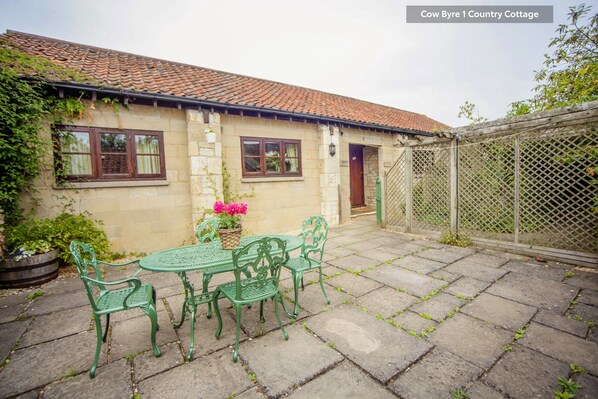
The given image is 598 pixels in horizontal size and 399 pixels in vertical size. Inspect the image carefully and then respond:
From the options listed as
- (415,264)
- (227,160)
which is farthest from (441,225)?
(227,160)

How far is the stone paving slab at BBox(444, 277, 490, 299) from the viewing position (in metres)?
3.18

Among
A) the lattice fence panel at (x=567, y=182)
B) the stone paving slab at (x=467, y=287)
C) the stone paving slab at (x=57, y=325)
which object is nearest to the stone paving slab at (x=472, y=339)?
the stone paving slab at (x=467, y=287)

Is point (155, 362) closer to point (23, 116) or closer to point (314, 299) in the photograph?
point (314, 299)

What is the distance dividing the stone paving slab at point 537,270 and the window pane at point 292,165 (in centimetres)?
545

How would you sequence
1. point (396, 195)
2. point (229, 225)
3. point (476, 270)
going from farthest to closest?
point (396, 195)
point (476, 270)
point (229, 225)

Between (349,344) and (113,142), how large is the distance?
586 centimetres

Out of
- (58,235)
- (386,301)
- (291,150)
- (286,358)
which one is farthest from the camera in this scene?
(291,150)

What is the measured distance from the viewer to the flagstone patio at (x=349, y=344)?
176 centimetres

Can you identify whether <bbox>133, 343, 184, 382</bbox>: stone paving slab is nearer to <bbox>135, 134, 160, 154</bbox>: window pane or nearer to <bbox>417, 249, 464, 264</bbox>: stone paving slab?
<bbox>417, 249, 464, 264</bbox>: stone paving slab

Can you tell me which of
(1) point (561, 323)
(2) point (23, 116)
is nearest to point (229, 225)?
(1) point (561, 323)

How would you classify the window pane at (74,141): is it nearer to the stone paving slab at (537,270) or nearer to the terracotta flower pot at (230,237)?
the terracotta flower pot at (230,237)

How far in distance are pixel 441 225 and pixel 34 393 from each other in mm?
7191

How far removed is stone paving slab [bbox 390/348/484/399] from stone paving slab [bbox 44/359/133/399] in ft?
6.57

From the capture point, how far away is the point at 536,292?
3.15 meters
